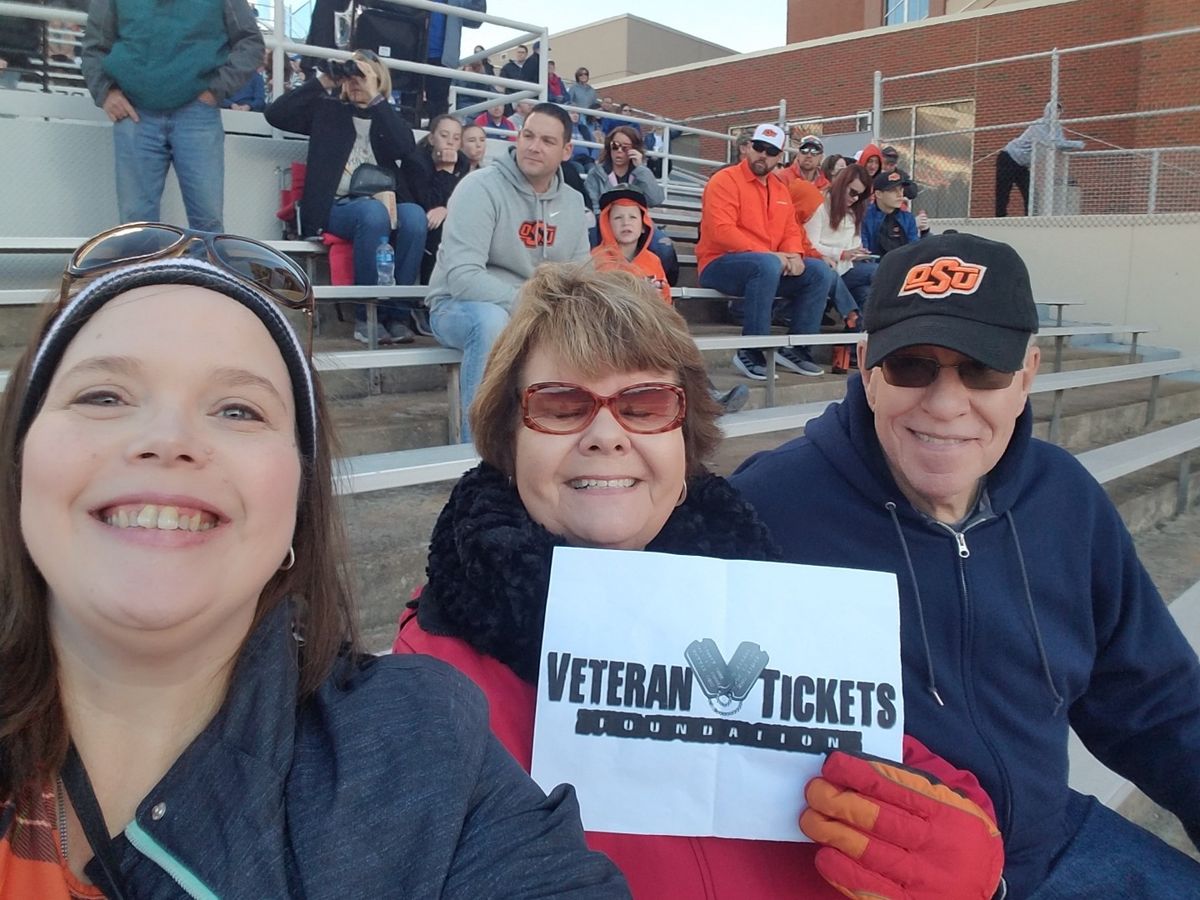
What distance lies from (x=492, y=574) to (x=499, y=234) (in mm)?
3228

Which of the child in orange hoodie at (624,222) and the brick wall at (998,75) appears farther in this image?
the brick wall at (998,75)

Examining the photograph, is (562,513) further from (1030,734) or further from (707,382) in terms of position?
(1030,734)

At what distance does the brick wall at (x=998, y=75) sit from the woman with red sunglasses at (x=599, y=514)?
13878 millimetres

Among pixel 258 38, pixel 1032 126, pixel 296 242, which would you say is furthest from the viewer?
pixel 1032 126

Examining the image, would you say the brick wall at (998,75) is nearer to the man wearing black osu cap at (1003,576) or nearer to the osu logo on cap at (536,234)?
the osu logo on cap at (536,234)

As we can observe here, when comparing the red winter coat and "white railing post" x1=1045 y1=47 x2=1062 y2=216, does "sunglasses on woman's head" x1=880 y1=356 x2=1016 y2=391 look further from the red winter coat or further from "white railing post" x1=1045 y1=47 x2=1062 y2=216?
"white railing post" x1=1045 y1=47 x2=1062 y2=216

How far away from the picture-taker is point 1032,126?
37.0ft

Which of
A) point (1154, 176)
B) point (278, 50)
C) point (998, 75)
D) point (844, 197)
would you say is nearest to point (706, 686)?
point (278, 50)

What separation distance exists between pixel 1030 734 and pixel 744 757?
0.68 metres

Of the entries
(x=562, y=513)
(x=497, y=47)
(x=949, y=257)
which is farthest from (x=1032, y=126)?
(x=562, y=513)

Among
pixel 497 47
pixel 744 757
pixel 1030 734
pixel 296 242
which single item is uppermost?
pixel 497 47

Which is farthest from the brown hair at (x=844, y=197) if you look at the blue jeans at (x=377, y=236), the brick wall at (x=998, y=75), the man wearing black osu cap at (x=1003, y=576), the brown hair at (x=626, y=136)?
the brick wall at (x=998, y=75)

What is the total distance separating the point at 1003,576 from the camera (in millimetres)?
1717

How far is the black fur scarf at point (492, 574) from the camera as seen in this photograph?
139cm
